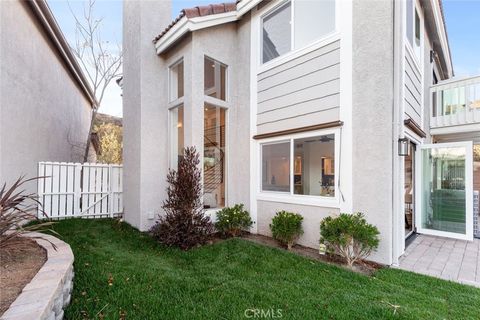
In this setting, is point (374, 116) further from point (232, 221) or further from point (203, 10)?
point (203, 10)

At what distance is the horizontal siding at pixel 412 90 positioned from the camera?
6480mm

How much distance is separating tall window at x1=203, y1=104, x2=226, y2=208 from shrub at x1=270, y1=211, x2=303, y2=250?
225cm

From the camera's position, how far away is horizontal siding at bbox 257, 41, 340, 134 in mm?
Result: 6191

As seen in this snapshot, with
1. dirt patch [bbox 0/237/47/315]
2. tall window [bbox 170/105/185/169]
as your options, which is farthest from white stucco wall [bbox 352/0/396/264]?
dirt patch [bbox 0/237/47/315]

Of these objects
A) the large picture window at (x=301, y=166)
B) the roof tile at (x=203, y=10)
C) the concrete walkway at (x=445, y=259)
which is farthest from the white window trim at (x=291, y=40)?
the concrete walkway at (x=445, y=259)

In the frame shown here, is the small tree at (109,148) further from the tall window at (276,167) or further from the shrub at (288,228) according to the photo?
the shrub at (288,228)

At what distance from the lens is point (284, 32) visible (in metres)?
7.40

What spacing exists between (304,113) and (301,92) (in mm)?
570

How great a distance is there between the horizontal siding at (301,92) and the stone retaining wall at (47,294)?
5589mm

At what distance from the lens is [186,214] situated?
6535 millimetres

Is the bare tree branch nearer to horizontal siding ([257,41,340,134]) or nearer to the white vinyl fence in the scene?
the white vinyl fence

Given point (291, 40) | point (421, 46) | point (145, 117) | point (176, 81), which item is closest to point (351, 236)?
point (291, 40)

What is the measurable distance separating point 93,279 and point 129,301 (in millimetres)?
924

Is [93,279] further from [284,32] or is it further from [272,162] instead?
[284,32]
